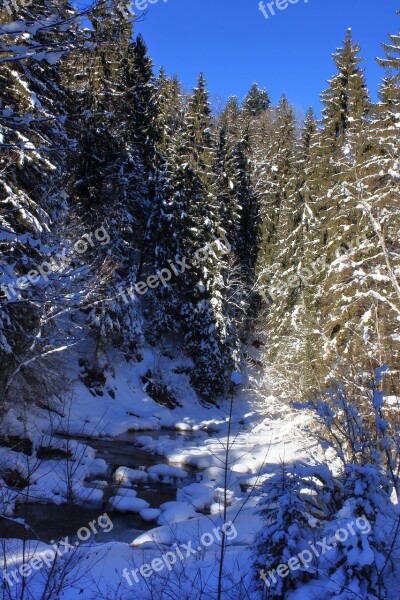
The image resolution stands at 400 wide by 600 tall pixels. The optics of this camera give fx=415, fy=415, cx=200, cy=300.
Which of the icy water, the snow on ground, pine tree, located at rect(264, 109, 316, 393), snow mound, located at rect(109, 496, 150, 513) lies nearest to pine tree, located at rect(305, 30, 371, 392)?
Result: pine tree, located at rect(264, 109, 316, 393)

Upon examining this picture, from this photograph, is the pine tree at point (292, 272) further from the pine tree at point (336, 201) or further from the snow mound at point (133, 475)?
the snow mound at point (133, 475)

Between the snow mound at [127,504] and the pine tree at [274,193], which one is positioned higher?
the pine tree at [274,193]

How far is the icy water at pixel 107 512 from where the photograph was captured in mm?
8953

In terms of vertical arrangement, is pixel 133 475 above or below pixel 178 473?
above

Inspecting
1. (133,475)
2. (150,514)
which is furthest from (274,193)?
(150,514)

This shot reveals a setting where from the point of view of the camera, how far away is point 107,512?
1054cm

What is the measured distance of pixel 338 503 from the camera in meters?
5.59

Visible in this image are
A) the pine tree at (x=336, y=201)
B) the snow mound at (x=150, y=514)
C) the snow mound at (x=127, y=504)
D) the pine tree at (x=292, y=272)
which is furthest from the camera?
the pine tree at (x=292, y=272)

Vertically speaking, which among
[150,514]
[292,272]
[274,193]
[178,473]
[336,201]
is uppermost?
[274,193]

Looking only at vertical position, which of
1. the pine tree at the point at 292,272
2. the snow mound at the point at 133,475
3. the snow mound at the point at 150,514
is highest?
the pine tree at the point at 292,272

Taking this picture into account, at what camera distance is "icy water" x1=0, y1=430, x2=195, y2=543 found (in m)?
8.95

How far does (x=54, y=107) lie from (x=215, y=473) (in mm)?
13273

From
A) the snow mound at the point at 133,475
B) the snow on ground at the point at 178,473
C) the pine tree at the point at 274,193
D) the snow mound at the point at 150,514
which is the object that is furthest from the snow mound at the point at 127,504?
the pine tree at the point at 274,193

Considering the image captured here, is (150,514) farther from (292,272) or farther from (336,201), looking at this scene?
(292,272)
